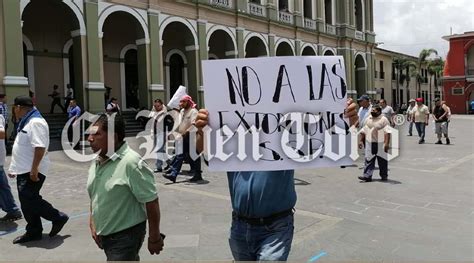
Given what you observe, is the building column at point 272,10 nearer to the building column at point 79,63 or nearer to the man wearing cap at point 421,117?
the man wearing cap at point 421,117

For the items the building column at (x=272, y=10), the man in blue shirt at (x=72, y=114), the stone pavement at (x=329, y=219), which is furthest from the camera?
the building column at (x=272, y=10)

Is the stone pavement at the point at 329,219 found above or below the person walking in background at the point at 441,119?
below

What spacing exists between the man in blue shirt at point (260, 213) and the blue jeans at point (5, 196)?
420 cm

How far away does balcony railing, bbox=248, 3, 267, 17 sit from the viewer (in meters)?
25.6

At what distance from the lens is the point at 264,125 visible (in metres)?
2.93

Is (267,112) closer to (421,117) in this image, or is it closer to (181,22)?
(421,117)

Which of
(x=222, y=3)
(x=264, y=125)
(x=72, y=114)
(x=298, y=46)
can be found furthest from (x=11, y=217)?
(x=298, y=46)

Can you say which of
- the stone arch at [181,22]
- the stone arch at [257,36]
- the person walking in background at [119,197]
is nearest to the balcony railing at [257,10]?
the stone arch at [257,36]

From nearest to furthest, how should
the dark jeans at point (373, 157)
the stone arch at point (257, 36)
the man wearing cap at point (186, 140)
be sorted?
the man wearing cap at point (186, 140) < the dark jeans at point (373, 157) < the stone arch at point (257, 36)

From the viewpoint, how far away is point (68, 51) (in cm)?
2020

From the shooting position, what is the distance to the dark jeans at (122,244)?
3.11 m

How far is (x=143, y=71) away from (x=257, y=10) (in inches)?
363

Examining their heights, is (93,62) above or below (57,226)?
above

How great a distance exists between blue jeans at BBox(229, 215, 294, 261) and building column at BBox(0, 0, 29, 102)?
13.6 m
